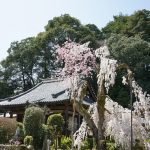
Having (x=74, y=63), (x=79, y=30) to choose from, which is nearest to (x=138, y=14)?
(x=79, y=30)

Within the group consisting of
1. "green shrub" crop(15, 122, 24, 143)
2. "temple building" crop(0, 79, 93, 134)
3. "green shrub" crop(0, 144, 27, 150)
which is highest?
"temple building" crop(0, 79, 93, 134)

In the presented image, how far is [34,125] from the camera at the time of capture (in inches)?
683

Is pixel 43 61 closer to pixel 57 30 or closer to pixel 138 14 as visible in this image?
pixel 57 30

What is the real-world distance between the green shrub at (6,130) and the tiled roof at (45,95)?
11.2ft

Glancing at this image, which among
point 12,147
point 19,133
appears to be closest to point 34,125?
point 19,133

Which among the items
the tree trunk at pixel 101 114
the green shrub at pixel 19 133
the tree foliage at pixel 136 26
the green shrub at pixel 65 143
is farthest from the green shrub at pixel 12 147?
the tree foliage at pixel 136 26

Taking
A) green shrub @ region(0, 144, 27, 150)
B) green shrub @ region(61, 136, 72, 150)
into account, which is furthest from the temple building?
green shrub @ region(0, 144, 27, 150)

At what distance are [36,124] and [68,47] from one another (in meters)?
8.73

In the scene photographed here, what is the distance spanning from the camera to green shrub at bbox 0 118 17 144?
58.7 feet

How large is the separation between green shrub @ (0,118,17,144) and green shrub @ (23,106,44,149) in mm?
1213

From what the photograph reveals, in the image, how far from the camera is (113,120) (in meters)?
9.20

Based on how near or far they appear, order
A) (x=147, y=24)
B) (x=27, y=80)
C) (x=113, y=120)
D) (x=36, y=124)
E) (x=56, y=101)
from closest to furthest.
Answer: (x=113, y=120)
(x=36, y=124)
(x=56, y=101)
(x=147, y=24)
(x=27, y=80)

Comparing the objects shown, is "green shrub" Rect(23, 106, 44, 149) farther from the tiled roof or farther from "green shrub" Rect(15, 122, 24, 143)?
the tiled roof

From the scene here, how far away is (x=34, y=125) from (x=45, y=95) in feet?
22.0
